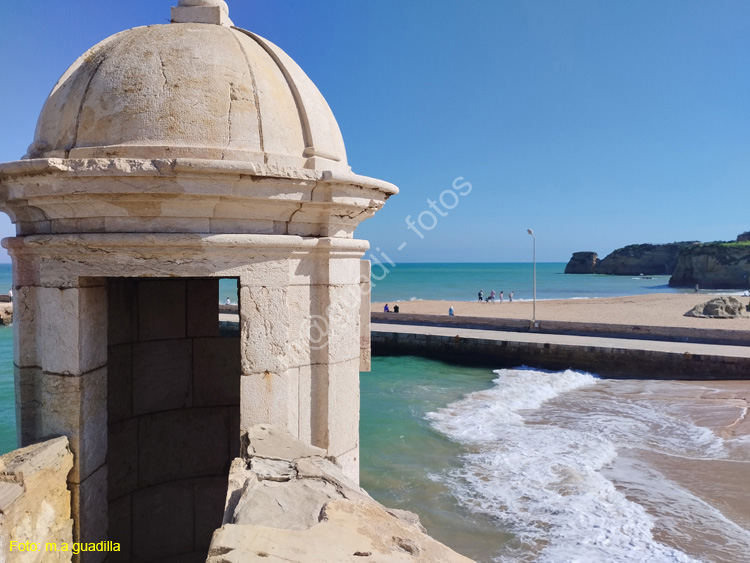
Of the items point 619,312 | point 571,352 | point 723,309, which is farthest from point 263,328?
point 619,312

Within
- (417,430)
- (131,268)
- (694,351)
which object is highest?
(131,268)

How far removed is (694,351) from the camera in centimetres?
1733

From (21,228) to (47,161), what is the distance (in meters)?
0.77

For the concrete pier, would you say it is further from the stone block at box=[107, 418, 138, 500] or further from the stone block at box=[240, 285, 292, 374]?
the stone block at box=[240, 285, 292, 374]

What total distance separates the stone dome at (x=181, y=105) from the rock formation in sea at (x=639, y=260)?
104m

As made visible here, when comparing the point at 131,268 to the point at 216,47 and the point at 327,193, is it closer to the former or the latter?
A: the point at 327,193

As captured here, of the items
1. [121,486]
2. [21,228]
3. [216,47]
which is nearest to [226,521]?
[21,228]

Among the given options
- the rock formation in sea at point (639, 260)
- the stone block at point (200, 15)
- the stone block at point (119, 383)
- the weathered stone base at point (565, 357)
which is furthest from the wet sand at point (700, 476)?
the rock formation in sea at point (639, 260)

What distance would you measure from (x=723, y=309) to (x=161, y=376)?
94.7ft

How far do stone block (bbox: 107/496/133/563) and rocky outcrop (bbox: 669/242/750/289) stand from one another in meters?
66.7

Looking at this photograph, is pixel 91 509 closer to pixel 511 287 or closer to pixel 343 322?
pixel 343 322

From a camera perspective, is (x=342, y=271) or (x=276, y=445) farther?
(x=342, y=271)

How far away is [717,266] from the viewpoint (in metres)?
61.2

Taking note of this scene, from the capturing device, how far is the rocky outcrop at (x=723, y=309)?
26197 mm
